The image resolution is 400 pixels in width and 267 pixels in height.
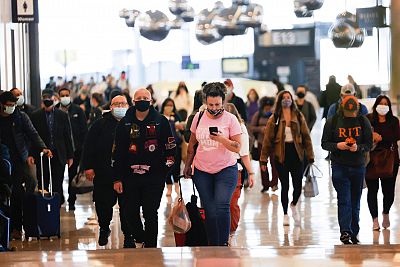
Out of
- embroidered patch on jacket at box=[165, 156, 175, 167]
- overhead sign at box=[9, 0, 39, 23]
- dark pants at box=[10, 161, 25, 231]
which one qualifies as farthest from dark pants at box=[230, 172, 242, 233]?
overhead sign at box=[9, 0, 39, 23]

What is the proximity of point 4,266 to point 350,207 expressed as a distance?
3.41 metres

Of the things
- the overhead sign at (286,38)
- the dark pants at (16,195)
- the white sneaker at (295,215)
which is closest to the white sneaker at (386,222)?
the white sneaker at (295,215)

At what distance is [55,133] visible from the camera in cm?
1284

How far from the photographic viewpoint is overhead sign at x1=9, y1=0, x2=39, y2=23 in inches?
624

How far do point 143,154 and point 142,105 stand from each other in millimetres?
423

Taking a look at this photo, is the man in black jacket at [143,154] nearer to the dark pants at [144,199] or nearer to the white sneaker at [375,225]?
the dark pants at [144,199]

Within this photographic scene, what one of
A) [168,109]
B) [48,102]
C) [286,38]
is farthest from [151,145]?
[286,38]

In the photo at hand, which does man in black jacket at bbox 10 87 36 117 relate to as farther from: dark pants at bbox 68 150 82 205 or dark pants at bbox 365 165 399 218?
dark pants at bbox 365 165 399 218

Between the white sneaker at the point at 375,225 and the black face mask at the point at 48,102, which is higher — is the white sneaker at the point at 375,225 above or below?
below

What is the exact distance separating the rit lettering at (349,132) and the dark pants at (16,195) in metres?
3.37

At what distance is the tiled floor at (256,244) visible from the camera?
8.95 m

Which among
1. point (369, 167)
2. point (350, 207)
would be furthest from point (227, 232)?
point (369, 167)

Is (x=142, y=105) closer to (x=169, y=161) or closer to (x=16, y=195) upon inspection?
(x=169, y=161)

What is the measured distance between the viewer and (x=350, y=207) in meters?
10.4
